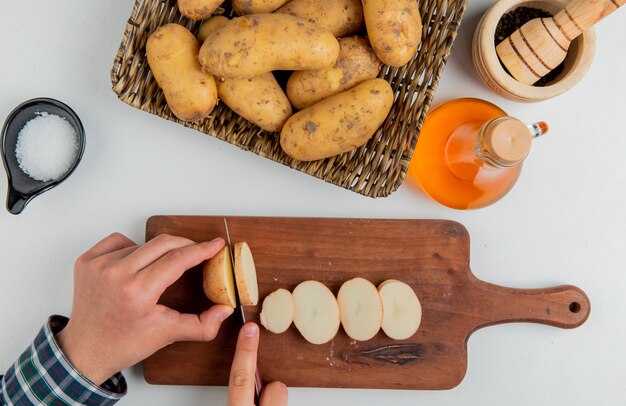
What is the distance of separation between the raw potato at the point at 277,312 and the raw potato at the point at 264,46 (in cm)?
35

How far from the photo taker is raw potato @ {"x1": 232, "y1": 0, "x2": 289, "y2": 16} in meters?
0.77

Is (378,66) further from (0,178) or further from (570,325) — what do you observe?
(0,178)

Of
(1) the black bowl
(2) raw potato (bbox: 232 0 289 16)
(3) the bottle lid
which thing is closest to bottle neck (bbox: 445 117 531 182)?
(3) the bottle lid

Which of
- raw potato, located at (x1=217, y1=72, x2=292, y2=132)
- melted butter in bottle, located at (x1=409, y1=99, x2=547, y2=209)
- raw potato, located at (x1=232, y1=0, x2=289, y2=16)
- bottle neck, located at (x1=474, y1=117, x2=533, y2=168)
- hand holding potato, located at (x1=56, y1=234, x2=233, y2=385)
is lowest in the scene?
hand holding potato, located at (x1=56, y1=234, x2=233, y2=385)

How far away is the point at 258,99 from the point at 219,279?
27 cm

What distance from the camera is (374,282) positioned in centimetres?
91

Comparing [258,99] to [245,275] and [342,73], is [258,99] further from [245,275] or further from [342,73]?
[245,275]

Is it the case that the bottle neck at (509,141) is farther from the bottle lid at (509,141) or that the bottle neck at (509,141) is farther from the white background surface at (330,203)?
the white background surface at (330,203)

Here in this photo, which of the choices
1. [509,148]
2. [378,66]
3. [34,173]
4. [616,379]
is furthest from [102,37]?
[616,379]

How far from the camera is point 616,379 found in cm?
95

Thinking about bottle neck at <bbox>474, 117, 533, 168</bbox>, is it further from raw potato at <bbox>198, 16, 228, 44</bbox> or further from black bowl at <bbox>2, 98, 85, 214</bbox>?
black bowl at <bbox>2, 98, 85, 214</bbox>

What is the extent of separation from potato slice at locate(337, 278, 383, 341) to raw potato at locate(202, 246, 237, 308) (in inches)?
6.9

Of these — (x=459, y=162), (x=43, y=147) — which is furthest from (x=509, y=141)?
(x=43, y=147)

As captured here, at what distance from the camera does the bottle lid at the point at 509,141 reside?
0.73 m
